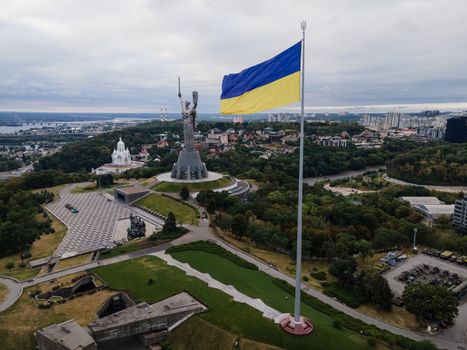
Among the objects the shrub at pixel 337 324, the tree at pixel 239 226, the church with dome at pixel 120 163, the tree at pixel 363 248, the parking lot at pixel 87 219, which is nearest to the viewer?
the shrub at pixel 337 324

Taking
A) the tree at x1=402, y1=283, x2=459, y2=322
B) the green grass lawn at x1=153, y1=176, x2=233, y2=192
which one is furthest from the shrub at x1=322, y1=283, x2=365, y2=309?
the green grass lawn at x1=153, y1=176, x2=233, y2=192

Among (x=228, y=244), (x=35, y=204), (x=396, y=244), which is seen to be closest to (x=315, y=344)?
(x=228, y=244)

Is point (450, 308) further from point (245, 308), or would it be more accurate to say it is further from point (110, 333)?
point (110, 333)

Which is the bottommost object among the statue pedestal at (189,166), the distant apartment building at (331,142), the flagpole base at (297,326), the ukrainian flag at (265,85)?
the flagpole base at (297,326)

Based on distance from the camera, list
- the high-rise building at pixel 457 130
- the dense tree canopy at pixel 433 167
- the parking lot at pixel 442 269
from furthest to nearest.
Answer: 1. the high-rise building at pixel 457 130
2. the dense tree canopy at pixel 433 167
3. the parking lot at pixel 442 269

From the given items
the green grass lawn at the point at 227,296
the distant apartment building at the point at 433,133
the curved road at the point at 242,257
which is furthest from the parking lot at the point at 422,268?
the distant apartment building at the point at 433,133

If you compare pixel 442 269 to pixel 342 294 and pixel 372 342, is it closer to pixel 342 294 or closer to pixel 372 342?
pixel 342 294

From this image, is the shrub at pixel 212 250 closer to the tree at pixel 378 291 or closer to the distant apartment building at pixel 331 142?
the tree at pixel 378 291

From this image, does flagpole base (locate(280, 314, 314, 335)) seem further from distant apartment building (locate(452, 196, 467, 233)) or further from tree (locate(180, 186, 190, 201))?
distant apartment building (locate(452, 196, 467, 233))
